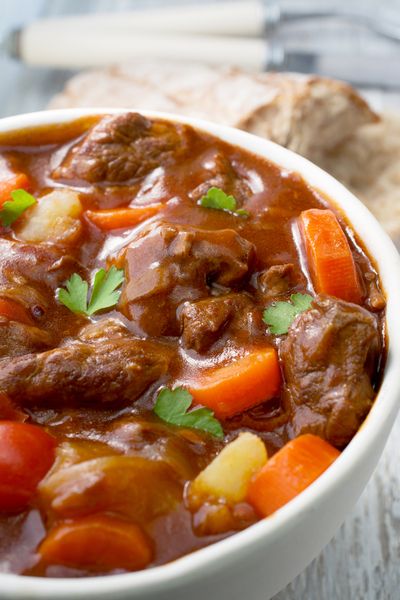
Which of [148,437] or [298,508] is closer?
[298,508]

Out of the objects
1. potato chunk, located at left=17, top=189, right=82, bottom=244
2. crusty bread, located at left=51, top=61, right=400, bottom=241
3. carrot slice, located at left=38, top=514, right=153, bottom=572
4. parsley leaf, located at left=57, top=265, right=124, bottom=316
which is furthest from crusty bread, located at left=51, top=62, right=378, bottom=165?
carrot slice, located at left=38, top=514, right=153, bottom=572

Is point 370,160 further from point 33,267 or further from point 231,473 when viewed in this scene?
point 231,473

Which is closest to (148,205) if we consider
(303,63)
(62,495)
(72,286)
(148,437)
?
(72,286)

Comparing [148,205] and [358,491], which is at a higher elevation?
[148,205]

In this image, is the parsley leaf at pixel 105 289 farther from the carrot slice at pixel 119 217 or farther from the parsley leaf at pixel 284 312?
the parsley leaf at pixel 284 312

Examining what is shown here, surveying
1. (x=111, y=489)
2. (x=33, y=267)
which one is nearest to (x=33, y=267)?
(x=33, y=267)

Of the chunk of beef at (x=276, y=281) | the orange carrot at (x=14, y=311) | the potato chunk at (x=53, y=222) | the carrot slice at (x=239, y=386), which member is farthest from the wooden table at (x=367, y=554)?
the potato chunk at (x=53, y=222)

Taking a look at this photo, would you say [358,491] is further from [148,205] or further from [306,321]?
[148,205]
